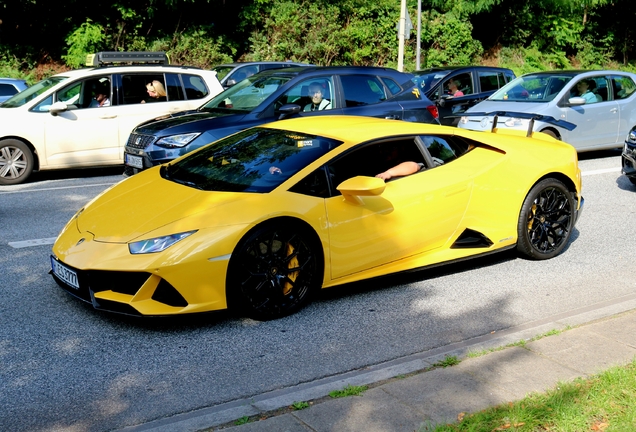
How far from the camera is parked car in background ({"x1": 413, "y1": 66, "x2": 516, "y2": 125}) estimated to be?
1662 cm

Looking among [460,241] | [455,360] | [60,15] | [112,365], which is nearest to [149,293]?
[112,365]

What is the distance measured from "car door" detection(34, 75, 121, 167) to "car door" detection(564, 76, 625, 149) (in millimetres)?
7601

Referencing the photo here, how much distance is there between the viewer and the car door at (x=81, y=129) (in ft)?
40.2

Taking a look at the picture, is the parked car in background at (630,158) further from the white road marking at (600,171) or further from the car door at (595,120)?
the car door at (595,120)

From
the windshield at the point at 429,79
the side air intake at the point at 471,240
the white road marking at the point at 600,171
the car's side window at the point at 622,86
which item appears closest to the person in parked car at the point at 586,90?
the car's side window at the point at 622,86

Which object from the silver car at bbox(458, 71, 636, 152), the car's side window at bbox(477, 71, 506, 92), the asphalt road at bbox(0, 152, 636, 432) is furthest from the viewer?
the car's side window at bbox(477, 71, 506, 92)

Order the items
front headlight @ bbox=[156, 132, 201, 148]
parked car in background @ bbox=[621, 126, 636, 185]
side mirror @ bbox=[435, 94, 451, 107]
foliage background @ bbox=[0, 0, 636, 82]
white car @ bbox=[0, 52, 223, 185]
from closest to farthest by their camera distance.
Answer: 1. front headlight @ bbox=[156, 132, 201, 148]
2. parked car in background @ bbox=[621, 126, 636, 185]
3. white car @ bbox=[0, 52, 223, 185]
4. side mirror @ bbox=[435, 94, 451, 107]
5. foliage background @ bbox=[0, 0, 636, 82]

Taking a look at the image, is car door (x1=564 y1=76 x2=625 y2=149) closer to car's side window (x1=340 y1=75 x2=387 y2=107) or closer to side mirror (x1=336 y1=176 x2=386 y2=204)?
car's side window (x1=340 y1=75 x2=387 y2=107)

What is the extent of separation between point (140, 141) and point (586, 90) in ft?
26.2

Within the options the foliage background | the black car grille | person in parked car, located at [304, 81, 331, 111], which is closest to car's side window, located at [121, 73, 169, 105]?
the black car grille

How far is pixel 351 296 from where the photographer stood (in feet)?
21.1

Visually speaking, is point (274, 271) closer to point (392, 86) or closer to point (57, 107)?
point (392, 86)

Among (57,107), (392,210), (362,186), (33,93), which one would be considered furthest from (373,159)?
(33,93)

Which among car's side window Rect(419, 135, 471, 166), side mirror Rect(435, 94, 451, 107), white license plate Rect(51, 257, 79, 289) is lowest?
white license plate Rect(51, 257, 79, 289)
